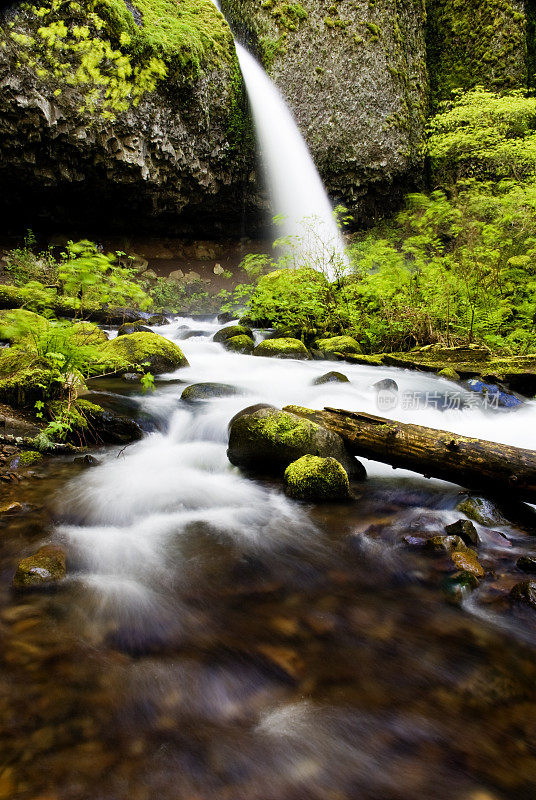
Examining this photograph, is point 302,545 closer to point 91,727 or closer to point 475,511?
point 475,511

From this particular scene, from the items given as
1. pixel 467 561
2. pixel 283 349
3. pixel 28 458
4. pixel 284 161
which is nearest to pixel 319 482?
pixel 467 561

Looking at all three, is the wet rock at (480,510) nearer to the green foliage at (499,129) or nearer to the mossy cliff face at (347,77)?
the green foliage at (499,129)

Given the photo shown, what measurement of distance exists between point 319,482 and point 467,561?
1.21 m

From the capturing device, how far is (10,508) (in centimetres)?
291

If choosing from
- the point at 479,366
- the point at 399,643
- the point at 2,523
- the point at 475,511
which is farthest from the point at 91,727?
the point at 479,366

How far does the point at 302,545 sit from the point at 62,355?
2741 millimetres

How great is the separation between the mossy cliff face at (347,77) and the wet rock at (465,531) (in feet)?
63.7

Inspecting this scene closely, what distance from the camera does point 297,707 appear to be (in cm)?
155

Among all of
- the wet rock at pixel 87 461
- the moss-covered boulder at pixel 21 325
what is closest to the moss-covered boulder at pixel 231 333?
the moss-covered boulder at pixel 21 325

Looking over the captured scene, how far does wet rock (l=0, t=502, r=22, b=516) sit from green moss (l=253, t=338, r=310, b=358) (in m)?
6.52

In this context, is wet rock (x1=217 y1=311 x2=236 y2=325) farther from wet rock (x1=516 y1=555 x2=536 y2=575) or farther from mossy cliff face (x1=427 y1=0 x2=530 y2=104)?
mossy cliff face (x1=427 y1=0 x2=530 y2=104)

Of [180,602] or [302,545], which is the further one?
[302,545]

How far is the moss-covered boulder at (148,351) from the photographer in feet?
23.1

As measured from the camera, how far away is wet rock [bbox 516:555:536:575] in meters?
2.42
